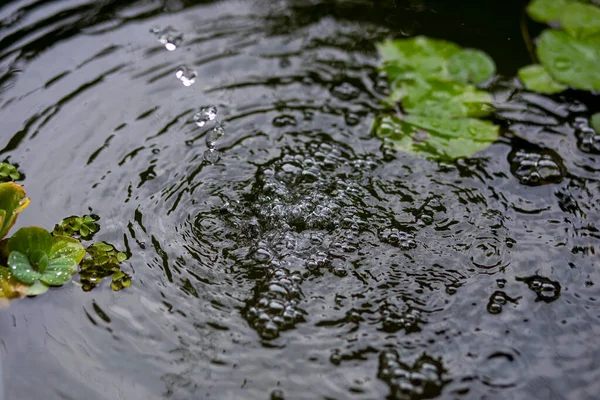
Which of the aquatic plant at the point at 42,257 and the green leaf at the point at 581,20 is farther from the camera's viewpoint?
the green leaf at the point at 581,20

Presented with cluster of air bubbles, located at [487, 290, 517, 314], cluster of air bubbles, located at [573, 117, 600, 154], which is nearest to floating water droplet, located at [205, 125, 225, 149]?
cluster of air bubbles, located at [487, 290, 517, 314]

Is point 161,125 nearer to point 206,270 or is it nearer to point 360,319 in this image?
point 206,270

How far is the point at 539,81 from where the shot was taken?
2980 mm

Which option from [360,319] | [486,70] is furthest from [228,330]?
[486,70]

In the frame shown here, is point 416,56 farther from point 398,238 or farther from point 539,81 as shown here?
point 398,238

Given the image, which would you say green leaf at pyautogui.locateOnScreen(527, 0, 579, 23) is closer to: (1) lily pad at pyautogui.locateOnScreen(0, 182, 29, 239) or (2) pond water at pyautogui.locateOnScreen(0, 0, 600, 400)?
(2) pond water at pyautogui.locateOnScreen(0, 0, 600, 400)

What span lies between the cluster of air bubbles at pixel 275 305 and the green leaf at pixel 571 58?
183 centimetres

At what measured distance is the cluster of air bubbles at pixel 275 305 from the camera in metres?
2.03

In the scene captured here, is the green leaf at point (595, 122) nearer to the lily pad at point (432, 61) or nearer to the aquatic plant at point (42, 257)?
the lily pad at point (432, 61)

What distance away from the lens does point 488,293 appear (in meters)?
2.15

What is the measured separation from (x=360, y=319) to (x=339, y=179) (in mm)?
692

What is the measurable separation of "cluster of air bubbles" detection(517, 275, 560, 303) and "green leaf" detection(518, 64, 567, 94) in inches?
45.9

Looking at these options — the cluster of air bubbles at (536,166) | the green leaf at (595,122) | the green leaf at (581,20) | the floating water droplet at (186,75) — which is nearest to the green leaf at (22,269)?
the floating water droplet at (186,75)

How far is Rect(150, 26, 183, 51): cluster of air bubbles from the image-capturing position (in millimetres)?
3072
